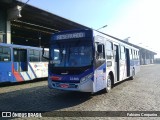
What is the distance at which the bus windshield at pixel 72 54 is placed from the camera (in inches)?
337

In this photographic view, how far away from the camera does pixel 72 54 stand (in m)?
8.75

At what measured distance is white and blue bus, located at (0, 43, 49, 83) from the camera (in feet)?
45.4

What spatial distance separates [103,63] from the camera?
9.76 meters

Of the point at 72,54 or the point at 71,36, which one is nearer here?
the point at 72,54

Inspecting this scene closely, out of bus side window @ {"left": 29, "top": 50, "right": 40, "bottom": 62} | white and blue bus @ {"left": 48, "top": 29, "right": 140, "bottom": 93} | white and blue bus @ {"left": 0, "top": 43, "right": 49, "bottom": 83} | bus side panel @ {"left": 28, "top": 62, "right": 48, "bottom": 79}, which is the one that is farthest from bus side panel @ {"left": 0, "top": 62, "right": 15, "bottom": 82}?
white and blue bus @ {"left": 48, "top": 29, "right": 140, "bottom": 93}

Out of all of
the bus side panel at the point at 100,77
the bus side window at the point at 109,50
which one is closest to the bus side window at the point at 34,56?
the bus side window at the point at 109,50

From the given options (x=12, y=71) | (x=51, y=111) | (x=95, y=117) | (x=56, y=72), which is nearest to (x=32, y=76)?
(x=12, y=71)

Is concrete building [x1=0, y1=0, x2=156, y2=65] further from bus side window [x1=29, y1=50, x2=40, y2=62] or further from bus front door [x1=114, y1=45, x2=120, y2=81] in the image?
bus front door [x1=114, y1=45, x2=120, y2=81]

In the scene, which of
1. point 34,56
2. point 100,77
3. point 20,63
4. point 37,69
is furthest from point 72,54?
point 37,69

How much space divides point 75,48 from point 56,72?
1.35 m

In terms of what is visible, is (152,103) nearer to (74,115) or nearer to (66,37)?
(74,115)

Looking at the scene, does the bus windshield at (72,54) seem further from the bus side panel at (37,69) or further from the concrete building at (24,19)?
the concrete building at (24,19)

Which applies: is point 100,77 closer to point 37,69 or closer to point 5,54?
point 5,54

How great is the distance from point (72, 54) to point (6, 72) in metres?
7.11
